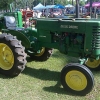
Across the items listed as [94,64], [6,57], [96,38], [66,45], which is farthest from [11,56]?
[94,64]

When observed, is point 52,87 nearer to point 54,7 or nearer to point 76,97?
point 76,97

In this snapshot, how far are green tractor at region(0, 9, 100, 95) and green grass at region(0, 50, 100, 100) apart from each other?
178mm

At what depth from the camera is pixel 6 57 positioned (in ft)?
16.6

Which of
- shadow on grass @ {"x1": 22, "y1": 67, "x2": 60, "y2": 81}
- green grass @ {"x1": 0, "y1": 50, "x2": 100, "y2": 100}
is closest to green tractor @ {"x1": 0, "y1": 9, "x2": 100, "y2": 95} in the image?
green grass @ {"x1": 0, "y1": 50, "x2": 100, "y2": 100}

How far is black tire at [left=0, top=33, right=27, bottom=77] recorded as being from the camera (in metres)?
4.64

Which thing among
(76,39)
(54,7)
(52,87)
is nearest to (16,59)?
(52,87)

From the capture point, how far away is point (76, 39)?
15.0 feet

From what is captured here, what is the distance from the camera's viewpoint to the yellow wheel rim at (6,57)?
193 inches

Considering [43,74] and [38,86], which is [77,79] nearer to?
[38,86]

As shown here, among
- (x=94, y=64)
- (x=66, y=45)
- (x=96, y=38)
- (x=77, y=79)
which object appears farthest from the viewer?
(x=94, y=64)

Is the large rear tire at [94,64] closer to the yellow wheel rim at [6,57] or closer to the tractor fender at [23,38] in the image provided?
the tractor fender at [23,38]

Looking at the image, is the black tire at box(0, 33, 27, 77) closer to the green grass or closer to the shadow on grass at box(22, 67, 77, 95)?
the green grass

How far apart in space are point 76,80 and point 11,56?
177 cm

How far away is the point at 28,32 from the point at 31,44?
0.42m
